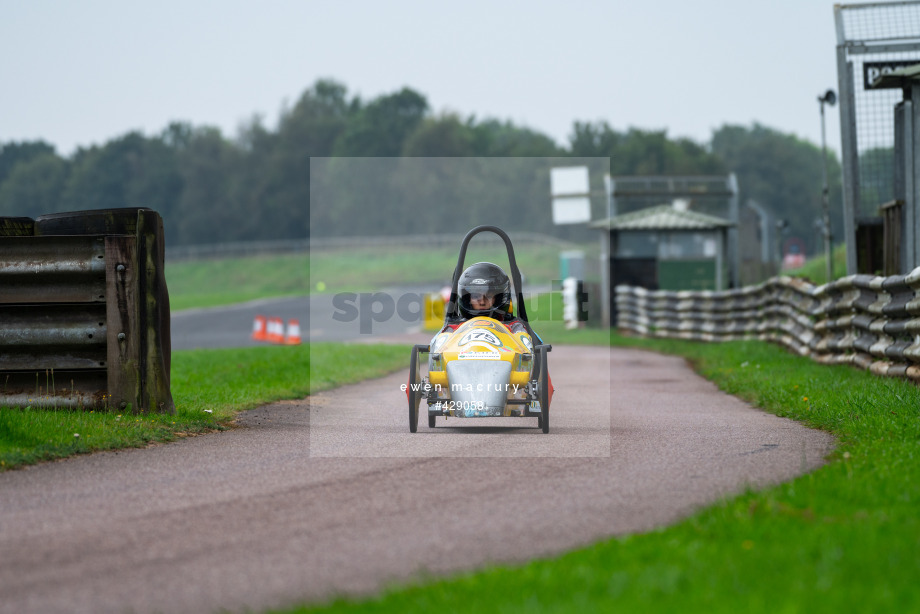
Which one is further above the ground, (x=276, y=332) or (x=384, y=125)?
(x=384, y=125)

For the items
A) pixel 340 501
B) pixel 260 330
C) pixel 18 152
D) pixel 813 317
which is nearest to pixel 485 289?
pixel 340 501

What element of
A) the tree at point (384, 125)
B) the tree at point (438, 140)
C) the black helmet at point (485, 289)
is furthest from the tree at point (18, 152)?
the black helmet at point (485, 289)

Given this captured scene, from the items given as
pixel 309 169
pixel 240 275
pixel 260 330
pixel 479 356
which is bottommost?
pixel 479 356

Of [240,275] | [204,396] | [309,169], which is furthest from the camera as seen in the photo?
[309,169]

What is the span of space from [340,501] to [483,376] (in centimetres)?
326

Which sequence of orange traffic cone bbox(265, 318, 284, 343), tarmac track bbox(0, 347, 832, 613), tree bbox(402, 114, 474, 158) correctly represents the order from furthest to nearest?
tree bbox(402, 114, 474, 158) < orange traffic cone bbox(265, 318, 284, 343) < tarmac track bbox(0, 347, 832, 613)

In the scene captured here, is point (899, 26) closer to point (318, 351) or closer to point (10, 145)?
point (318, 351)

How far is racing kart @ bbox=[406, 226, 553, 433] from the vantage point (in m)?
9.38

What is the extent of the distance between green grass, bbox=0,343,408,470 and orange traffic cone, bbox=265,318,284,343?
20.0ft

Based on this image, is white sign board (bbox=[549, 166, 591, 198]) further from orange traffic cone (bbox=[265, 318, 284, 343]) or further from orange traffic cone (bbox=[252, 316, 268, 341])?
orange traffic cone (bbox=[252, 316, 268, 341])

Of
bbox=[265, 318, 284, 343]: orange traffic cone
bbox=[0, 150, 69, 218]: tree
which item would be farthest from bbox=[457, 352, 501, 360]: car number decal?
bbox=[0, 150, 69, 218]: tree

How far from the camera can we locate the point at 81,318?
977 cm

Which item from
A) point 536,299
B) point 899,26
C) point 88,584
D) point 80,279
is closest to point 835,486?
point 88,584

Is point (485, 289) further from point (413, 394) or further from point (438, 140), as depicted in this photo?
point (438, 140)
